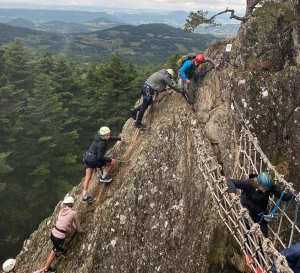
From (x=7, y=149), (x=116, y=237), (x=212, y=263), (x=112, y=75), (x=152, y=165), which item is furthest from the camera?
(x=112, y=75)

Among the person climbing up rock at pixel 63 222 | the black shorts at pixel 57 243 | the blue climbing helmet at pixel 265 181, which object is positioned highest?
the blue climbing helmet at pixel 265 181

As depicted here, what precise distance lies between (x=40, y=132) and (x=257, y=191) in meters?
23.1

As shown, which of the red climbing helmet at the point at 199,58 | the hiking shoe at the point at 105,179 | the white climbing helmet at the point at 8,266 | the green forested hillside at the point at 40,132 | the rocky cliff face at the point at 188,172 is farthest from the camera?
the green forested hillside at the point at 40,132

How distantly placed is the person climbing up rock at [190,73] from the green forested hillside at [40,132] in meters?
14.7

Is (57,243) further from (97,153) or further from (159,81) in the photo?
(159,81)

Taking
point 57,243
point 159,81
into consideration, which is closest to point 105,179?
point 57,243

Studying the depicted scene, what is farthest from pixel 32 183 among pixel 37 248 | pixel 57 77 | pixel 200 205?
pixel 200 205

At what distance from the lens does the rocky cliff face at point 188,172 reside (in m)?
8.74

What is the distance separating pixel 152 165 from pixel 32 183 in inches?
733

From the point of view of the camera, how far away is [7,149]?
24031mm

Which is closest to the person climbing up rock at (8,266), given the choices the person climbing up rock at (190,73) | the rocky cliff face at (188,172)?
the rocky cliff face at (188,172)

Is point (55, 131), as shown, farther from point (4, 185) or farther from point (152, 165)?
point (152, 165)

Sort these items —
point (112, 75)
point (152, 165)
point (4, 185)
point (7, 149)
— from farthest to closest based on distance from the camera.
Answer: point (112, 75)
point (7, 149)
point (4, 185)
point (152, 165)

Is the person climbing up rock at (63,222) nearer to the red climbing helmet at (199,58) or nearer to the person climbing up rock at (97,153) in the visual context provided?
the person climbing up rock at (97,153)
